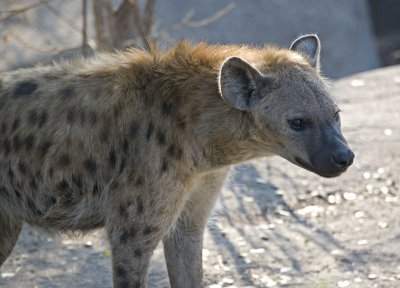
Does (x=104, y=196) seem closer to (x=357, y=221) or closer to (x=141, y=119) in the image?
(x=141, y=119)

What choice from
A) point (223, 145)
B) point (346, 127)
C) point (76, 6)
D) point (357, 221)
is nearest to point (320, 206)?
point (357, 221)

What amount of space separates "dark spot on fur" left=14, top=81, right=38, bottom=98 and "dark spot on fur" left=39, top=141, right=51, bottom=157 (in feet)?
0.66

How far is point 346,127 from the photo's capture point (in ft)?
18.8

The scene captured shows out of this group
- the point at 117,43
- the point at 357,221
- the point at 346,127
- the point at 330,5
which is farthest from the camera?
the point at 330,5

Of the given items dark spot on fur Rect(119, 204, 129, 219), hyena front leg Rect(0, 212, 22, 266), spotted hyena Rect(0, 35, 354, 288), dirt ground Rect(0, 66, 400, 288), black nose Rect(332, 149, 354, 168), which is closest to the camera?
black nose Rect(332, 149, 354, 168)

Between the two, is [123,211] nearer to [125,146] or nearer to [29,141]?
[125,146]

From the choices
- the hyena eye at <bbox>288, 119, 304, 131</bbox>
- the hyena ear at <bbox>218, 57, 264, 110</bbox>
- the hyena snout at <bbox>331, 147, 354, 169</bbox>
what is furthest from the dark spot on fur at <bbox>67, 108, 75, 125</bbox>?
the hyena snout at <bbox>331, 147, 354, 169</bbox>

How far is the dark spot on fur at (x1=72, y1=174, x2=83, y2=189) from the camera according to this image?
340 centimetres

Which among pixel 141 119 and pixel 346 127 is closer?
pixel 141 119

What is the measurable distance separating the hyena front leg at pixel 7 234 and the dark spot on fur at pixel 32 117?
0.41 m

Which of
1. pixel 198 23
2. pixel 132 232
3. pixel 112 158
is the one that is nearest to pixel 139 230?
pixel 132 232

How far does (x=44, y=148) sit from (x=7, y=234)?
0.45 m

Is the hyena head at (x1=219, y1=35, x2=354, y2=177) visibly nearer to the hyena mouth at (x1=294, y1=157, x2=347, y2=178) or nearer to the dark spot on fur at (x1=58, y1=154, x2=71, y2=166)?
Answer: the hyena mouth at (x1=294, y1=157, x2=347, y2=178)

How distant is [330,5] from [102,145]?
19.3 feet
